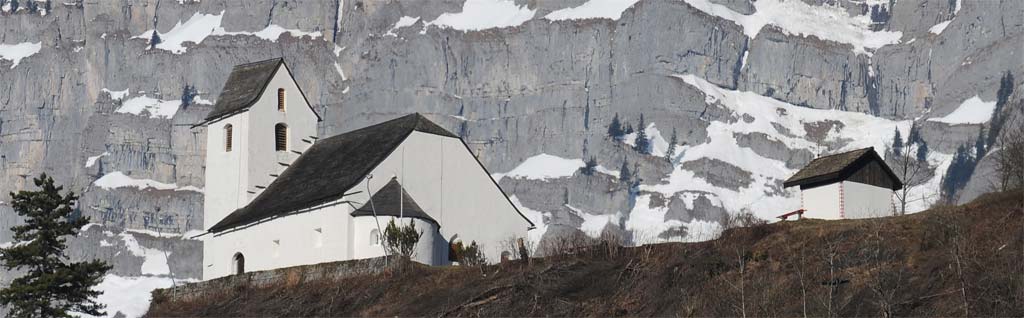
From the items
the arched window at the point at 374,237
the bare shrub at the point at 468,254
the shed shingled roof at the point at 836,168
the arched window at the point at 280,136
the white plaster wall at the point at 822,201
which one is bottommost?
the bare shrub at the point at 468,254

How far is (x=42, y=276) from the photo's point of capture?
5434cm

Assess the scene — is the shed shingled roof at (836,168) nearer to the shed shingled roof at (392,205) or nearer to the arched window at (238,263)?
the shed shingled roof at (392,205)

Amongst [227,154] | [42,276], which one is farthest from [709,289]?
[227,154]

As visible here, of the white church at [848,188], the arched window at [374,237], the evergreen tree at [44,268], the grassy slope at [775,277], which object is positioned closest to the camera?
the grassy slope at [775,277]

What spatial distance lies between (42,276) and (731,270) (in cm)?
2342

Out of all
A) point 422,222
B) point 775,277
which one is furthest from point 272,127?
point 775,277

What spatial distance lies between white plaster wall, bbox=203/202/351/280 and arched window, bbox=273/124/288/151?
5.24 metres

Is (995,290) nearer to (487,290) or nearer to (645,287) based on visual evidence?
(645,287)

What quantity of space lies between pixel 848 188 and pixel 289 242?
2288cm

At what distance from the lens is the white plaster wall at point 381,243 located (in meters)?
61.5

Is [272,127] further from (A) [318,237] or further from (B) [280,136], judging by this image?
(A) [318,237]

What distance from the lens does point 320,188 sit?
66.9m

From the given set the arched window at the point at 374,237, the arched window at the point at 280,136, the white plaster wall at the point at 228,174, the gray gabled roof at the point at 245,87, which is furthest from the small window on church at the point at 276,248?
the gray gabled roof at the point at 245,87

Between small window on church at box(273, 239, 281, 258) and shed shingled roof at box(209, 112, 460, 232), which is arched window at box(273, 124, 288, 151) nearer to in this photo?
shed shingled roof at box(209, 112, 460, 232)
